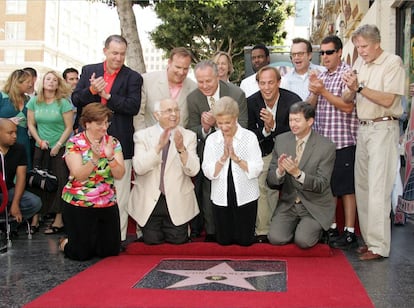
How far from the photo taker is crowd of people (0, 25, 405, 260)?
507cm

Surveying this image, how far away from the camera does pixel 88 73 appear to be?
5.70m

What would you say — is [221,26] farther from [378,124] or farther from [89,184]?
[89,184]

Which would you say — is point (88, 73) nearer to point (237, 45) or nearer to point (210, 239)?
point (210, 239)

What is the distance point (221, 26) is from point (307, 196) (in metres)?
18.1

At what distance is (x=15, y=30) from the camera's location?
54.3 m

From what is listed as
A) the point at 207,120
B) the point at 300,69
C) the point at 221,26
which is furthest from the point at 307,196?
the point at 221,26

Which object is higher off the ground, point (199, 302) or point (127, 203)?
point (127, 203)

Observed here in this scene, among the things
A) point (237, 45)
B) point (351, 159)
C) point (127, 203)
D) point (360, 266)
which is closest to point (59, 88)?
point (127, 203)

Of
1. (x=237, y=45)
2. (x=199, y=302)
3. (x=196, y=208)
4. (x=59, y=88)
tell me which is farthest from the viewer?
(x=237, y=45)

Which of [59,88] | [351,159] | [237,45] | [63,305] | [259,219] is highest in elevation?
[237,45]

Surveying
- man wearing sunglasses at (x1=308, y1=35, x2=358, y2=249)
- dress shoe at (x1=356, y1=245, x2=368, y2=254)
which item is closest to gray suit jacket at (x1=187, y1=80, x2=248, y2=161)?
man wearing sunglasses at (x1=308, y1=35, x2=358, y2=249)

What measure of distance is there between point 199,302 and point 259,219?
2066 mm

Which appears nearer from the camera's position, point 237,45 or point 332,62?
point 332,62

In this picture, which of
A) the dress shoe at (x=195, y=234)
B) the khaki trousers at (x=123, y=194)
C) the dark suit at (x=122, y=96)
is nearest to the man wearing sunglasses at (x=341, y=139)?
the dress shoe at (x=195, y=234)
